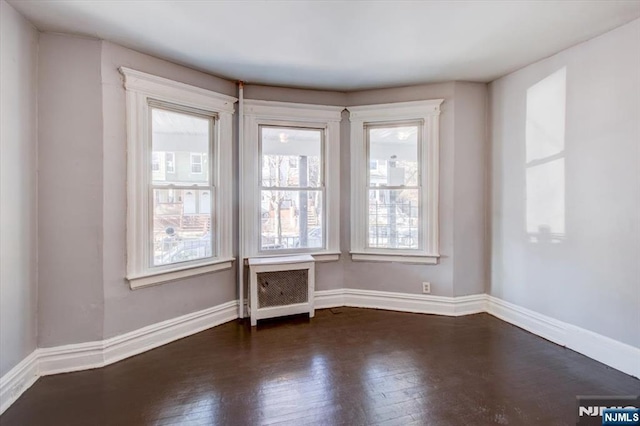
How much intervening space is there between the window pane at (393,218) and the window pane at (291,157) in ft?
2.48

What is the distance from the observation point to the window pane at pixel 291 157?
150 inches

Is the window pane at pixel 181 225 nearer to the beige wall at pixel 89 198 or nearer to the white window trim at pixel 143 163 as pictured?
the white window trim at pixel 143 163

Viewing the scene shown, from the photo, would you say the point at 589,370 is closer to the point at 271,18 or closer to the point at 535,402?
the point at 535,402

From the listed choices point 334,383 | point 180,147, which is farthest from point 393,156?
point 334,383

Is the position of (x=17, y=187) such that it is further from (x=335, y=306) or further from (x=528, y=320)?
(x=528, y=320)

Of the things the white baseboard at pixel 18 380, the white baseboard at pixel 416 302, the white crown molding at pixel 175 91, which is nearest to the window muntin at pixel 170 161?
the white crown molding at pixel 175 91

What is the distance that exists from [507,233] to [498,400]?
196 centimetres

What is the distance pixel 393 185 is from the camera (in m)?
3.91

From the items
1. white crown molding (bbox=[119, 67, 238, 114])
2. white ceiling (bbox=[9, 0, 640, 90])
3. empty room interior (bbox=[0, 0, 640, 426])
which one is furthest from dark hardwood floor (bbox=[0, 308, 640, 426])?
white ceiling (bbox=[9, 0, 640, 90])

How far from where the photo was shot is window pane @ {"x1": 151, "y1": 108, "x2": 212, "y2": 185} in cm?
303

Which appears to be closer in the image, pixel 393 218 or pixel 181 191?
pixel 181 191

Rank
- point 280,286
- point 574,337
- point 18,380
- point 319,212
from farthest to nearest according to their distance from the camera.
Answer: point 319,212 → point 280,286 → point 574,337 → point 18,380

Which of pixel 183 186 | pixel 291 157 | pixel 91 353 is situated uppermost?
pixel 291 157

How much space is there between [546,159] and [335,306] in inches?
106
